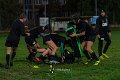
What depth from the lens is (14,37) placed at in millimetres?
14656

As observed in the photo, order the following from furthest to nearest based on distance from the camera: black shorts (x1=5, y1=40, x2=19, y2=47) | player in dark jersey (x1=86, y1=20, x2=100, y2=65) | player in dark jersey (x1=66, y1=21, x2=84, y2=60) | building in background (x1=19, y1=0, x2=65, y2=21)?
building in background (x1=19, y1=0, x2=65, y2=21)
player in dark jersey (x1=86, y1=20, x2=100, y2=65)
player in dark jersey (x1=66, y1=21, x2=84, y2=60)
black shorts (x1=5, y1=40, x2=19, y2=47)

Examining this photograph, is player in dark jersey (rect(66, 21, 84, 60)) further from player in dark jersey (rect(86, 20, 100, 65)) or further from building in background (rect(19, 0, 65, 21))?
building in background (rect(19, 0, 65, 21))

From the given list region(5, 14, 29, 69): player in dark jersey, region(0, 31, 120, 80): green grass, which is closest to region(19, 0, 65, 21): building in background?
region(5, 14, 29, 69): player in dark jersey

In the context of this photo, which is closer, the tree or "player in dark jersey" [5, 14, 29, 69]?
"player in dark jersey" [5, 14, 29, 69]

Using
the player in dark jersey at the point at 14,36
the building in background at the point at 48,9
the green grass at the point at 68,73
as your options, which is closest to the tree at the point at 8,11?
the building in background at the point at 48,9

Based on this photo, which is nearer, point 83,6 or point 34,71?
point 34,71

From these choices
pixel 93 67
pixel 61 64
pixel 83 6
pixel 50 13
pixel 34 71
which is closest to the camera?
pixel 34 71

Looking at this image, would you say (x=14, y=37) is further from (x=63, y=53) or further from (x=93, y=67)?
(x=93, y=67)

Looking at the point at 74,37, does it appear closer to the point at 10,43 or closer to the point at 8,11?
the point at 10,43

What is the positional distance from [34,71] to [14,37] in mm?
2176

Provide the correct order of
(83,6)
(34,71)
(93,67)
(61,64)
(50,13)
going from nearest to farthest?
(34,71)
(93,67)
(61,64)
(83,6)
(50,13)

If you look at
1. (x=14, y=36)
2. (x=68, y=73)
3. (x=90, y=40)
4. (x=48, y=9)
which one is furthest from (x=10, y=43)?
(x=48, y=9)

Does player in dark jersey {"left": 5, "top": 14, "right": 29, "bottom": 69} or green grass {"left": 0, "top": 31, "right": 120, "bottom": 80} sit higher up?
player in dark jersey {"left": 5, "top": 14, "right": 29, "bottom": 69}

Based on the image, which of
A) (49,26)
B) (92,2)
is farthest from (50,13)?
(49,26)
